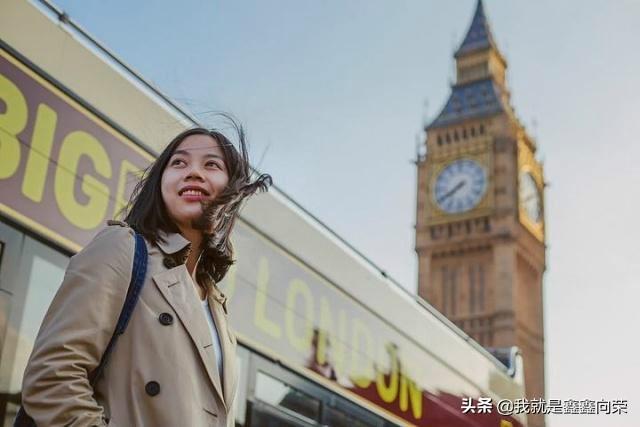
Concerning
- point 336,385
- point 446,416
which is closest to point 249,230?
point 336,385

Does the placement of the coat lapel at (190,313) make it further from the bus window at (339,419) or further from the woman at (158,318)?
the bus window at (339,419)

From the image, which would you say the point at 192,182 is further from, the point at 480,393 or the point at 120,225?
the point at 480,393

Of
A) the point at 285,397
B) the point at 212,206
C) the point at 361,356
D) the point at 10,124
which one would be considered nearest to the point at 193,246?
the point at 212,206

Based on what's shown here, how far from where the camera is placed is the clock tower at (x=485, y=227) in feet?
156

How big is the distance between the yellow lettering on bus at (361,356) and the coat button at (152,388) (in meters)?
4.24

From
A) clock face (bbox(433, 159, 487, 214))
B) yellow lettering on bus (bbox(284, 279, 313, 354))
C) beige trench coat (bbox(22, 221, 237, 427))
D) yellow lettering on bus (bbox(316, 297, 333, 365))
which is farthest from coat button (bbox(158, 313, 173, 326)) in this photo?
clock face (bbox(433, 159, 487, 214))

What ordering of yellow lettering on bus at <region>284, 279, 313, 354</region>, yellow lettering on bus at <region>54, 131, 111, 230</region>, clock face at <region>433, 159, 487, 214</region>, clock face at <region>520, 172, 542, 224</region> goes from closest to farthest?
yellow lettering on bus at <region>54, 131, 111, 230</region>
yellow lettering on bus at <region>284, 279, 313, 354</region>
clock face at <region>433, 159, 487, 214</region>
clock face at <region>520, 172, 542, 224</region>

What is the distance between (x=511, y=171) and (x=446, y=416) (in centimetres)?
4163

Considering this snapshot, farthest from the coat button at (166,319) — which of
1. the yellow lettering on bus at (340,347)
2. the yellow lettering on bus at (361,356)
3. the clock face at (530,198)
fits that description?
the clock face at (530,198)

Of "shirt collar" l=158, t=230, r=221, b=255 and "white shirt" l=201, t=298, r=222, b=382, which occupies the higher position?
"shirt collar" l=158, t=230, r=221, b=255

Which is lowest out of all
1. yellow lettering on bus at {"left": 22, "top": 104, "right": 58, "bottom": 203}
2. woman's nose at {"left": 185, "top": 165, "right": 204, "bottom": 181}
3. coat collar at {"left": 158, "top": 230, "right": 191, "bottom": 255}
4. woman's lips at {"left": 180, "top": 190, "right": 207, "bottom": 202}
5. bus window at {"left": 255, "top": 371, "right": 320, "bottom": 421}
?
coat collar at {"left": 158, "top": 230, "right": 191, "bottom": 255}

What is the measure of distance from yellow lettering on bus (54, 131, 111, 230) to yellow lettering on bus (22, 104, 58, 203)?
70 millimetres

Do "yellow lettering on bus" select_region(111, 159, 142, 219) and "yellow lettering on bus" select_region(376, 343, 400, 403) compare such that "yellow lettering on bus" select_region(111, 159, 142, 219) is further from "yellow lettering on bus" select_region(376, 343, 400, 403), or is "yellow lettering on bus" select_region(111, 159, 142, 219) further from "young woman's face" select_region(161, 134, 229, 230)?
"yellow lettering on bus" select_region(376, 343, 400, 403)

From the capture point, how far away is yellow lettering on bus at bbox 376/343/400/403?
19.7 ft
